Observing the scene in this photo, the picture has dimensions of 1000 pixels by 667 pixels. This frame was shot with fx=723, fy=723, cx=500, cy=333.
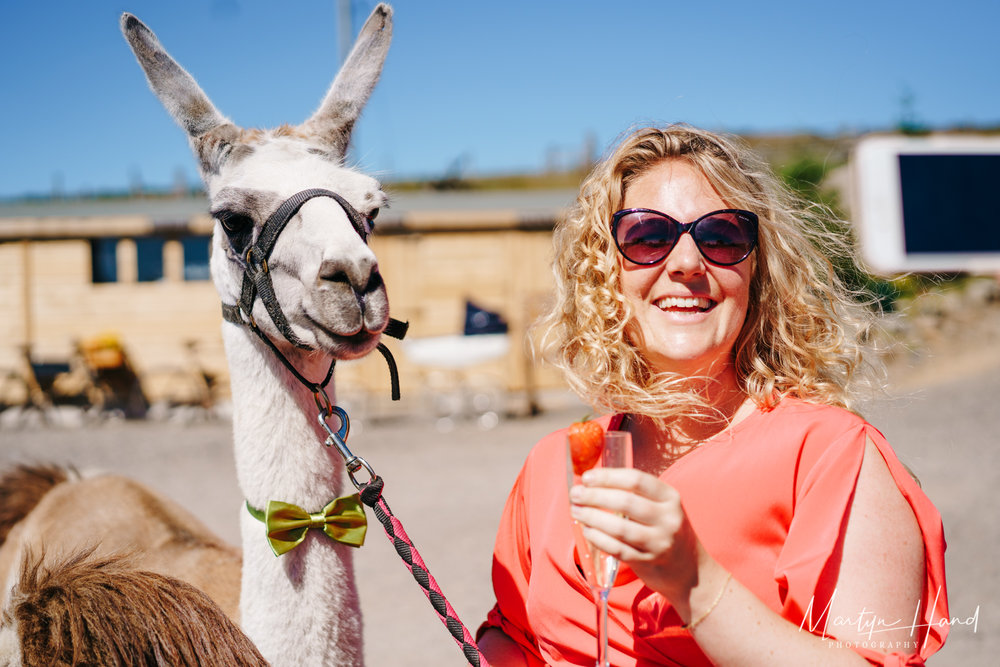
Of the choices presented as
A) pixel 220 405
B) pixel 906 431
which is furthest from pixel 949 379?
pixel 220 405

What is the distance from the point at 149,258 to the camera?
14.2 metres

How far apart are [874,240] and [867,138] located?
24cm

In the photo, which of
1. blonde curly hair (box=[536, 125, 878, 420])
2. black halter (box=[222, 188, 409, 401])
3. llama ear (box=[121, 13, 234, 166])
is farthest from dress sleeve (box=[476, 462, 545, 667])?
llama ear (box=[121, 13, 234, 166])

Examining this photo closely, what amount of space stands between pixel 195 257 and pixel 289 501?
44.7ft

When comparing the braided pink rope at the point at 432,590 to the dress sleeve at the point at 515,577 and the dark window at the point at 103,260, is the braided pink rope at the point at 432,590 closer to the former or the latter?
the dress sleeve at the point at 515,577

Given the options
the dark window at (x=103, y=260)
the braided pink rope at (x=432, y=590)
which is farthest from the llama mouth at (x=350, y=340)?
the dark window at (x=103, y=260)

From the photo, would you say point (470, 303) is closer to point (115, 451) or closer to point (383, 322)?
point (115, 451)

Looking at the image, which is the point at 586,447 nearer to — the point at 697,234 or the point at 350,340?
the point at 697,234

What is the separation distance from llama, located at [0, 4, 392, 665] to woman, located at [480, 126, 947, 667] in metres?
0.45

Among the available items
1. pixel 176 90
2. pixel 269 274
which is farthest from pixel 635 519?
pixel 176 90

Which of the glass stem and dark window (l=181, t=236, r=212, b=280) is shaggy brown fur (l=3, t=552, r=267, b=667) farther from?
dark window (l=181, t=236, r=212, b=280)

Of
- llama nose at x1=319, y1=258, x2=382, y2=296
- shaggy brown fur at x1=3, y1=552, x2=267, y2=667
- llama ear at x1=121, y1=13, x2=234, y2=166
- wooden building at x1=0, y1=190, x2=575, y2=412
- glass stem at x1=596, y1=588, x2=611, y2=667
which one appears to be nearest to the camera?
glass stem at x1=596, y1=588, x2=611, y2=667

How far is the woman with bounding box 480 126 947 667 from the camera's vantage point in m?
1.11

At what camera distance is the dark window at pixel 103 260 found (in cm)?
1428
